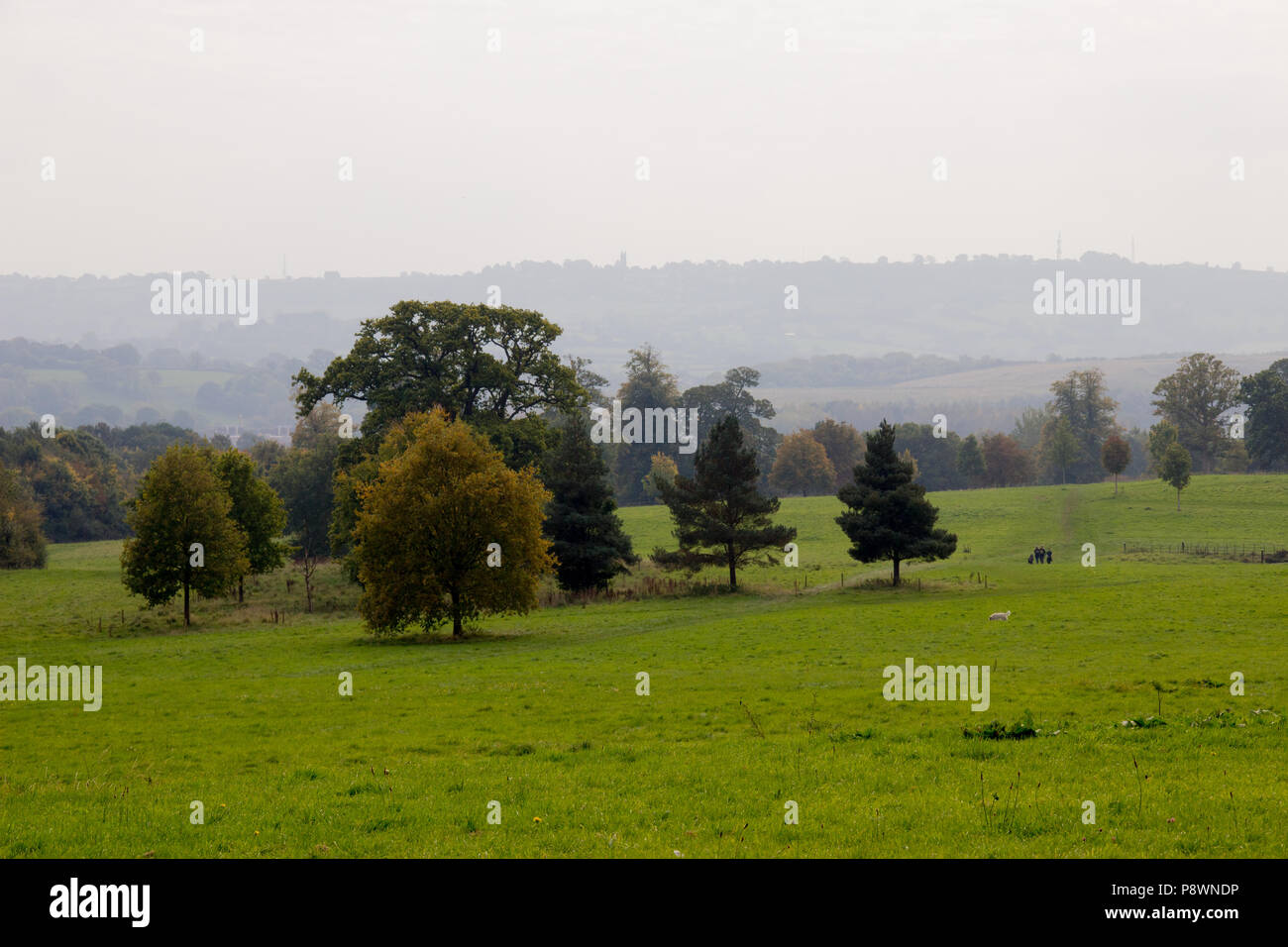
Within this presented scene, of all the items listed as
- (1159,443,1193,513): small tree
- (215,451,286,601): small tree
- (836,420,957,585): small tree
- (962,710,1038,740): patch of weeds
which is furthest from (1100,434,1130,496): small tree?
(962,710,1038,740): patch of weeds

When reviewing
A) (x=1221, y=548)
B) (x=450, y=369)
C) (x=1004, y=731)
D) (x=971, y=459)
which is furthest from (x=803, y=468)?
(x=1004, y=731)

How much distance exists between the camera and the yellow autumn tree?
4219 cm

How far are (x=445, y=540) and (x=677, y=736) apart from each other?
2486 cm

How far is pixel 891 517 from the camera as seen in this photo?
Answer: 187ft

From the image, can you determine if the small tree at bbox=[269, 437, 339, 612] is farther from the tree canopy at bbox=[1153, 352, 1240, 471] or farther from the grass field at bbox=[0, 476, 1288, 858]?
the tree canopy at bbox=[1153, 352, 1240, 471]

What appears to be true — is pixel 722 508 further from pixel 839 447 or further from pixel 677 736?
pixel 839 447

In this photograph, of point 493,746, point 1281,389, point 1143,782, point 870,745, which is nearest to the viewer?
point 1143,782

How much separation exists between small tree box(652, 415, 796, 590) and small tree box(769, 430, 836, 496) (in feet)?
246

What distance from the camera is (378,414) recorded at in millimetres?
65938
